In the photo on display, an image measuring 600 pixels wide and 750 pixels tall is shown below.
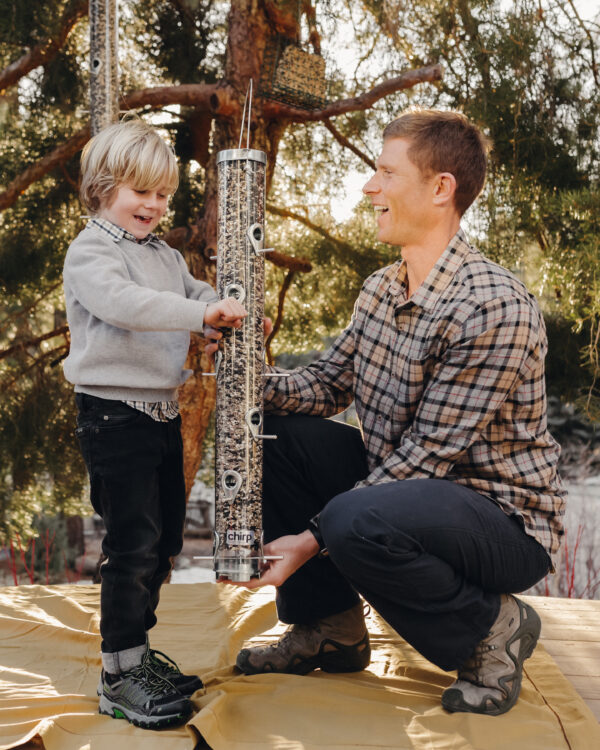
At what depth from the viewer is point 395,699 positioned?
1.88m

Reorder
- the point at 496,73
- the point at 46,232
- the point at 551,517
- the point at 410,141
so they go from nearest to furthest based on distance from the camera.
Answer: the point at 551,517
the point at 410,141
the point at 496,73
the point at 46,232

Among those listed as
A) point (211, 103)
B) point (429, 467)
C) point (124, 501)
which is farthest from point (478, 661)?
point (211, 103)

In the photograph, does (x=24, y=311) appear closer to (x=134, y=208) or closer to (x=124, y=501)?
(x=134, y=208)

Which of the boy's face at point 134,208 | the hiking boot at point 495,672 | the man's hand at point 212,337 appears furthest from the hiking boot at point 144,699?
the boy's face at point 134,208

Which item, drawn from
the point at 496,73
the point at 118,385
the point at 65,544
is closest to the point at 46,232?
the point at 496,73

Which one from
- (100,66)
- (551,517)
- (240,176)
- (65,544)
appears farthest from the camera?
(65,544)

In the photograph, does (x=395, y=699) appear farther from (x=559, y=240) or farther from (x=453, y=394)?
(x=559, y=240)

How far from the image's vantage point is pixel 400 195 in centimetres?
202

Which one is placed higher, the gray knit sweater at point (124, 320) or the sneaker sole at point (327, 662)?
the gray knit sweater at point (124, 320)

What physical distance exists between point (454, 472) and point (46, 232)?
3148mm

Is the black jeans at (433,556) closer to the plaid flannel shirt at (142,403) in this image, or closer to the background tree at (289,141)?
the plaid flannel shirt at (142,403)

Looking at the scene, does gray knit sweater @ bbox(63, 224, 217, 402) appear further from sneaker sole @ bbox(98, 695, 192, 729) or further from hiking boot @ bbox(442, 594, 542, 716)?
hiking boot @ bbox(442, 594, 542, 716)

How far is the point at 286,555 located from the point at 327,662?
0.43 meters

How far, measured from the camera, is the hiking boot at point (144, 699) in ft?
5.69
